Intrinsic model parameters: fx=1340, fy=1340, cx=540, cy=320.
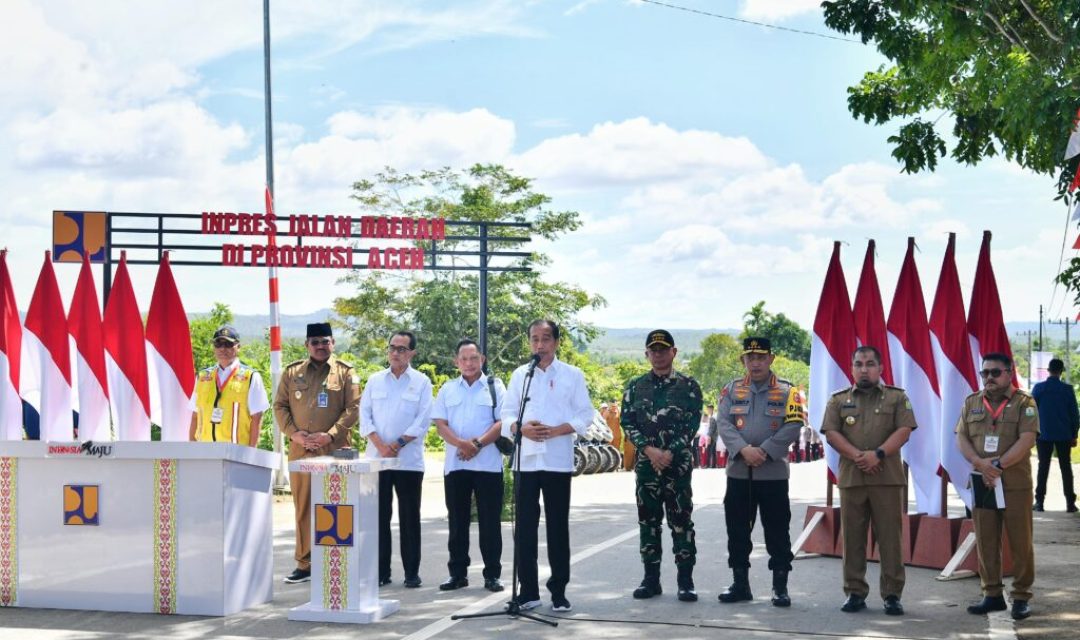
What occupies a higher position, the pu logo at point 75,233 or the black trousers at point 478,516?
the pu logo at point 75,233

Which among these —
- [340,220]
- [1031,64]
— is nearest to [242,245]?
[340,220]

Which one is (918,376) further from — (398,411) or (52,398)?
(52,398)

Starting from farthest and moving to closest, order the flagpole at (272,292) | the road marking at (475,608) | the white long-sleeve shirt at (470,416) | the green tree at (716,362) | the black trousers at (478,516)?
the green tree at (716,362) → the flagpole at (272,292) → the white long-sleeve shirt at (470,416) → the black trousers at (478,516) → the road marking at (475,608)

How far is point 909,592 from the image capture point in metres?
10.4

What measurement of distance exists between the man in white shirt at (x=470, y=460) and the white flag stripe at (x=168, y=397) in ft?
6.98

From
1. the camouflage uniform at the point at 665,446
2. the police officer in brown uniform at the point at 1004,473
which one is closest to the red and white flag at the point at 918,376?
the police officer in brown uniform at the point at 1004,473

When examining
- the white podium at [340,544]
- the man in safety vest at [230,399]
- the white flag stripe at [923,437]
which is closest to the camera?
the white podium at [340,544]

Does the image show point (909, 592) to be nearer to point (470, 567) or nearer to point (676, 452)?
point (676, 452)

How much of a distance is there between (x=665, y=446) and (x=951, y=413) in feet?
10.5

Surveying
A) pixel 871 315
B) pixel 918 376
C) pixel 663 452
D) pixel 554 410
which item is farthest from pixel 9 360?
pixel 918 376

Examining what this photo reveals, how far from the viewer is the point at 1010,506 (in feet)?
31.0

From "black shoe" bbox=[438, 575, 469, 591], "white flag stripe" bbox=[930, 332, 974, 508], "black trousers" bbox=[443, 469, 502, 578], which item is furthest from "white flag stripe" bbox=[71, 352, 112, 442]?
"white flag stripe" bbox=[930, 332, 974, 508]

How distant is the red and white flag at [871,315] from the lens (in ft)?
39.3

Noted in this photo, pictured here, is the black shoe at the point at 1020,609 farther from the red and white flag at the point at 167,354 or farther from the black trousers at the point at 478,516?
the red and white flag at the point at 167,354
